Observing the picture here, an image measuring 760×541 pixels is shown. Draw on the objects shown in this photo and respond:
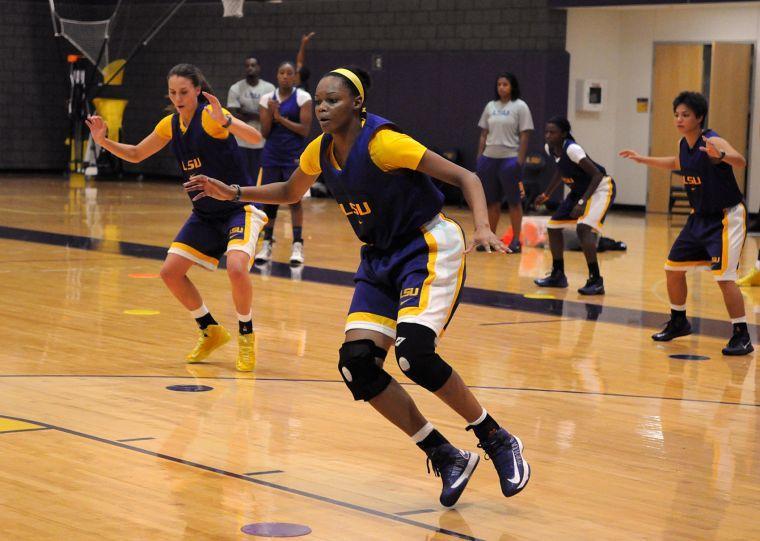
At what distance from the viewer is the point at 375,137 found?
429cm

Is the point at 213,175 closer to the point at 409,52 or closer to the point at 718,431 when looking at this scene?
the point at 718,431

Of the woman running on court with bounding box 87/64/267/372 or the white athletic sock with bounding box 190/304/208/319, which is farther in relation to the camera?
the white athletic sock with bounding box 190/304/208/319

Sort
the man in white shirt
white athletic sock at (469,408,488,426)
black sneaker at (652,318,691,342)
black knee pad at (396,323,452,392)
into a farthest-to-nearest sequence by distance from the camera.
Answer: the man in white shirt < black sneaker at (652,318,691,342) < white athletic sock at (469,408,488,426) < black knee pad at (396,323,452,392)

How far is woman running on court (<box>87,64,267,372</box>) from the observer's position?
21.3 ft

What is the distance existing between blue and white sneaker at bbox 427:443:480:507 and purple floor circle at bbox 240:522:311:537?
54cm

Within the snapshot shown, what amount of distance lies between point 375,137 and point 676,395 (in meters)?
2.69

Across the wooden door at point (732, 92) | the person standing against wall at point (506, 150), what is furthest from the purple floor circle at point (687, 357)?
the wooden door at point (732, 92)

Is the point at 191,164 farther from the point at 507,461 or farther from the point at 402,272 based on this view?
the point at 507,461

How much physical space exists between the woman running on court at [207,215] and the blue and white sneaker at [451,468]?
244 centimetres

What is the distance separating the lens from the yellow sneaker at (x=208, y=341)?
22.1ft

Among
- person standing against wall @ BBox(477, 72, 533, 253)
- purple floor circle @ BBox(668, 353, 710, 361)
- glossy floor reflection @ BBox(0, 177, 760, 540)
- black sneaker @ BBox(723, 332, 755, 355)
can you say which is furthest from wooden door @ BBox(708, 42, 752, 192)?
purple floor circle @ BBox(668, 353, 710, 361)

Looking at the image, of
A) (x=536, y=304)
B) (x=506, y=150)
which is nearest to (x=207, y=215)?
(x=536, y=304)

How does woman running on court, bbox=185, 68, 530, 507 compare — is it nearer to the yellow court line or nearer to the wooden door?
the yellow court line

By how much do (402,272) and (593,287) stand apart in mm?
5925
